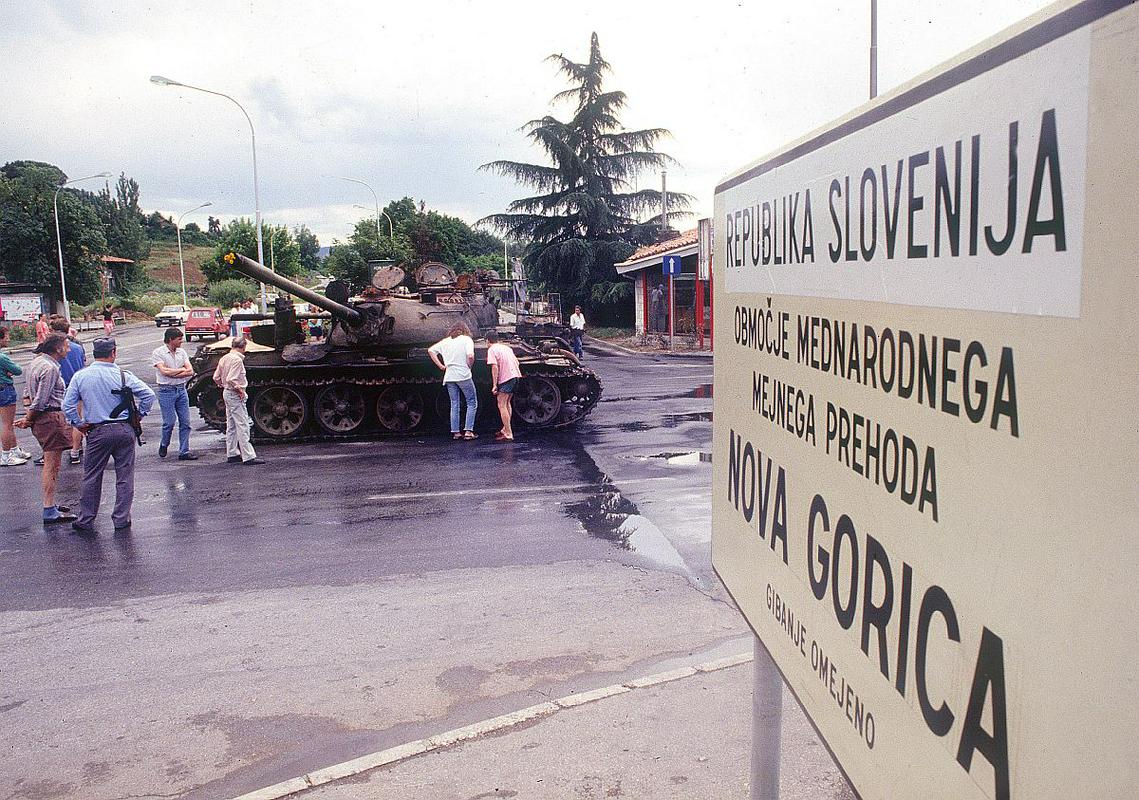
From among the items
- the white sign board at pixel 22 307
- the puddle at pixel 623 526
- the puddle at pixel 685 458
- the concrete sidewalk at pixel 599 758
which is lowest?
the concrete sidewalk at pixel 599 758

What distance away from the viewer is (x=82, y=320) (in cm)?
5562

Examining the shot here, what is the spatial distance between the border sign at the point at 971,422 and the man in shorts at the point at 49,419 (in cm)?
863

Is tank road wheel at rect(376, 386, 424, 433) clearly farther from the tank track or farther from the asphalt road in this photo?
the asphalt road

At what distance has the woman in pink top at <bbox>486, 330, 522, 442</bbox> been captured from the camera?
509 inches

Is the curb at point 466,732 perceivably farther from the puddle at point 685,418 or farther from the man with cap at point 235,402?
the puddle at point 685,418

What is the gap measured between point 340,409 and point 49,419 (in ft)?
16.5

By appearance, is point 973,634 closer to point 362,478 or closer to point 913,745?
point 913,745

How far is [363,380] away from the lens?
13695 millimetres

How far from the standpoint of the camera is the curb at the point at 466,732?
3963mm

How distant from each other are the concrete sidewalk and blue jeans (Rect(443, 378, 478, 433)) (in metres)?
8.58

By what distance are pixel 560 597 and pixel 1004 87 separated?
5513 mm

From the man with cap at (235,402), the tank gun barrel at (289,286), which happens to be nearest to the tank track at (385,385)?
the tank gun barrel at (289,286)

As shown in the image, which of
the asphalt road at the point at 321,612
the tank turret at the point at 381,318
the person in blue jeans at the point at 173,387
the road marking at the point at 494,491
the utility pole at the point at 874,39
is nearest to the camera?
the asphalt road at the point at 321,612

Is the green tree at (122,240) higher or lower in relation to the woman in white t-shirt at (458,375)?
higher
